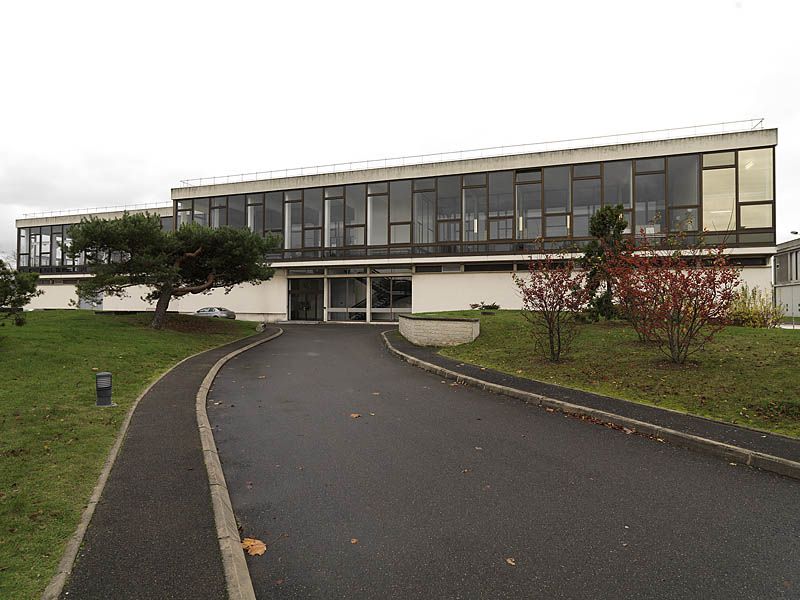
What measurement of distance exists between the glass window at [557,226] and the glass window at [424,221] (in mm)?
7248

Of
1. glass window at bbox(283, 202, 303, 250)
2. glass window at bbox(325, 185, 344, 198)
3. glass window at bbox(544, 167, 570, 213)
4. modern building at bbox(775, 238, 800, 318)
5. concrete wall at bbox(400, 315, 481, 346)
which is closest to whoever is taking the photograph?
concrete wall at bbox(400, 315, 481, 346)

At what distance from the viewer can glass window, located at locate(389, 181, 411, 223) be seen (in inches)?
1232

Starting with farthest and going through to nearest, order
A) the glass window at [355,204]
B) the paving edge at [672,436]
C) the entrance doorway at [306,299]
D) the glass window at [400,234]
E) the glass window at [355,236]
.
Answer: the entrance doorway at [306,299]
the glass window at [355,204]
the glass window at [355,236]
the glass window at [400,234]
the paving edge at [672,436]

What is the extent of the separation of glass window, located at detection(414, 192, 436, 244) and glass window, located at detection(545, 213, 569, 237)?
7.25 m

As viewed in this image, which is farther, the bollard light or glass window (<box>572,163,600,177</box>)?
glass window (<box>572,163,600,177</box>)

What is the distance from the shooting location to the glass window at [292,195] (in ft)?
111

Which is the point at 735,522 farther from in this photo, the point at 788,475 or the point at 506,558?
the point at 506,558

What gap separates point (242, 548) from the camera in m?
3.54

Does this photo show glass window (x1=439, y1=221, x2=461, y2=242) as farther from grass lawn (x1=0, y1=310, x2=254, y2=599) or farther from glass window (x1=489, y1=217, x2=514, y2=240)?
grass lawn (x1=0, y1=310, x2=254, y2=599)

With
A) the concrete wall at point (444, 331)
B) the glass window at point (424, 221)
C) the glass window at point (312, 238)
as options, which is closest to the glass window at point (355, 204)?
the glass window at point (312, 238)

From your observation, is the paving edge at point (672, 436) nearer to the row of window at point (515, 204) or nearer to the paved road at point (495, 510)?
the paved road at point (495, 510)

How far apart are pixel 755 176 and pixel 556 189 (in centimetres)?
1019

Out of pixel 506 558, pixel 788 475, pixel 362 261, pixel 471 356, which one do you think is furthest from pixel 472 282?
pixel 506 558

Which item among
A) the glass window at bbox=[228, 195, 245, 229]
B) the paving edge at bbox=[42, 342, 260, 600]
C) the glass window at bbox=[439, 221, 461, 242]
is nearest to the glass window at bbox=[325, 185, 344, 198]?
the glass window at bbox=[228, 195, 245, 229]
